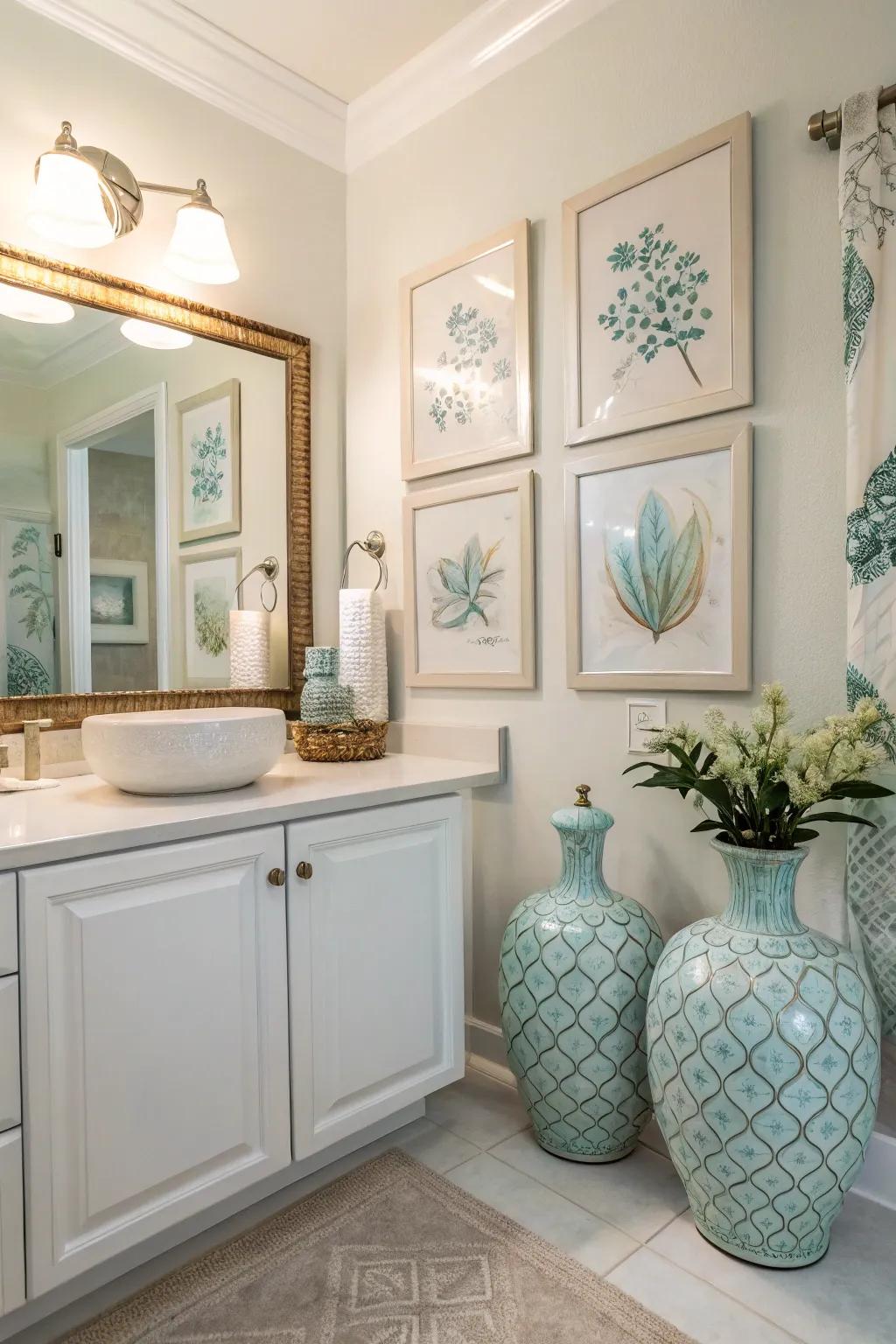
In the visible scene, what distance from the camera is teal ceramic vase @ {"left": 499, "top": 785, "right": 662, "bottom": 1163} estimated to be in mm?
1526

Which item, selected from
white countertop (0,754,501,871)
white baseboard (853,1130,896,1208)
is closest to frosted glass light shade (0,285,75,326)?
white countertop (0,754,501,871)

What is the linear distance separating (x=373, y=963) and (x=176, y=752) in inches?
22.2

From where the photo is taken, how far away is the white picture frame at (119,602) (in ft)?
5.89

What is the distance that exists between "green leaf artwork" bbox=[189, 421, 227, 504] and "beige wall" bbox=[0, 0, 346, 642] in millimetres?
328

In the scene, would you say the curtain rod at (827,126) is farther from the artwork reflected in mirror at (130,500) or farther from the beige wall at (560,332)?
the artwork reflected in mirror at (130,500)

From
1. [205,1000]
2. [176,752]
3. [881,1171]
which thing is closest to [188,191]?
[176,752]

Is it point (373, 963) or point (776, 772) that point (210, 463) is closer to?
point (373, 963)

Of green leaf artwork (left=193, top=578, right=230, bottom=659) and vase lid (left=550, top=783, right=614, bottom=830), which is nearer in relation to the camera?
vase lid (left=550, top=783, right=614, bottom=830)

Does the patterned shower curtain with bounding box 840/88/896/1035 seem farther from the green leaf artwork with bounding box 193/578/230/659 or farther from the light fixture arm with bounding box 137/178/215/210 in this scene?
the green leaf artwork with bounding box 193/578/230/659

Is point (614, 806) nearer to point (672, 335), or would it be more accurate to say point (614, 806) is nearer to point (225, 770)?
point (225, 770)

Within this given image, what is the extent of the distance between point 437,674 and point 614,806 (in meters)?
0.58

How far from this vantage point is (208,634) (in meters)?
1.99

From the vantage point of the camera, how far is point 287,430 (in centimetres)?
Result: 220

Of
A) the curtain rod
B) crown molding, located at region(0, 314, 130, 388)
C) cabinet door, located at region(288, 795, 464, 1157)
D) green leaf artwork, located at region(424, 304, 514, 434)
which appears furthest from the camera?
green leaf artwork, located at region(424, 304, 514, 434)
